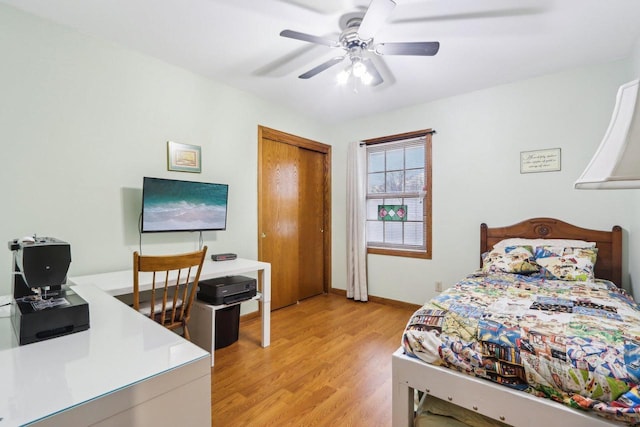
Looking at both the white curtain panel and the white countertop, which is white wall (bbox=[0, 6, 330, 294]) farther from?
the white curtain panel

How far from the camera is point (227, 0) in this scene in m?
1.82

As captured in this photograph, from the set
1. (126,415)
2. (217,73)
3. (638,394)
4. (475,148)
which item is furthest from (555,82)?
(126,415)

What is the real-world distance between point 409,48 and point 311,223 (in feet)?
8.95

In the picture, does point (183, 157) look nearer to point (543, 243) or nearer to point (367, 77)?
point (367, 77)

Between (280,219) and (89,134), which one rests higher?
(89,134)

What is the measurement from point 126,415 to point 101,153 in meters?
2.16

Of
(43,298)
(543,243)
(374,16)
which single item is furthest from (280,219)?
(543,243)

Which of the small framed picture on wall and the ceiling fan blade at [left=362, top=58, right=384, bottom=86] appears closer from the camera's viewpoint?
the ceiling fan blade at [left=362, top=58, right=384, bottom=86]

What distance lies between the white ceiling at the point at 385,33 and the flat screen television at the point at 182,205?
43.2 inches

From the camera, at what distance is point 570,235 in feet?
8.96

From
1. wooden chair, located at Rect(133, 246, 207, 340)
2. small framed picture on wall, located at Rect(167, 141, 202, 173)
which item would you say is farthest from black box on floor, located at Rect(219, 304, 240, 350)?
small framed picture on wall, located at Rect(167, 141, 202, 173)

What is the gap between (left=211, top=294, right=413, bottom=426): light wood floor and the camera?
5.77ft

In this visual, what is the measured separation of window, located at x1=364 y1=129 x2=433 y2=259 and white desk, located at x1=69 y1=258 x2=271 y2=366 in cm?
189

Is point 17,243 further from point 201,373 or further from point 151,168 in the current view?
point 151,168
